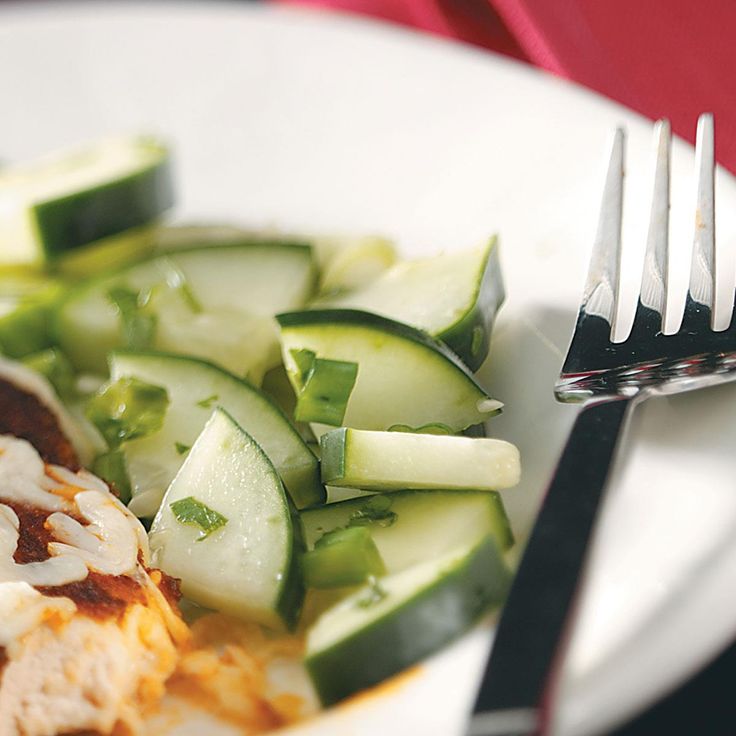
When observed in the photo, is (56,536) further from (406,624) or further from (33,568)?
(406,624)

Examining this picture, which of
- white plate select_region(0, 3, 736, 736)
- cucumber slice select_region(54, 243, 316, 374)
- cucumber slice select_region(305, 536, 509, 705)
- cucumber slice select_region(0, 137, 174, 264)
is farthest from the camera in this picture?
cucumber slice select_region(0, 137, 174, 264)

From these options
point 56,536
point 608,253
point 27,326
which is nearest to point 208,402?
point 56,536

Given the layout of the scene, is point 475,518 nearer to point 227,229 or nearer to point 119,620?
point 119,620

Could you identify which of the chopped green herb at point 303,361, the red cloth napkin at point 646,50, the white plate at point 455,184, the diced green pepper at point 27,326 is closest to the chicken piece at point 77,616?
the white plate at point 455,184

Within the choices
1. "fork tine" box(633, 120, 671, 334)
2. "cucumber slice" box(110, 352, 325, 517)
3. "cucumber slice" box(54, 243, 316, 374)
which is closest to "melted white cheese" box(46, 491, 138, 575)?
"cucumber slice" box(110, 352, 325, 517)

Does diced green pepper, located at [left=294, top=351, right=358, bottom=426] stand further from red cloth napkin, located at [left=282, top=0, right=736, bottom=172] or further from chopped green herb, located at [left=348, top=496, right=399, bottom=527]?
red cloth napkin, located at [left=282, top=0, right=736, bottom=172]

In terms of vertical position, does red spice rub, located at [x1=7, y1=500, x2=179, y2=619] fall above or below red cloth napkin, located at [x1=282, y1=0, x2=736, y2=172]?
below
